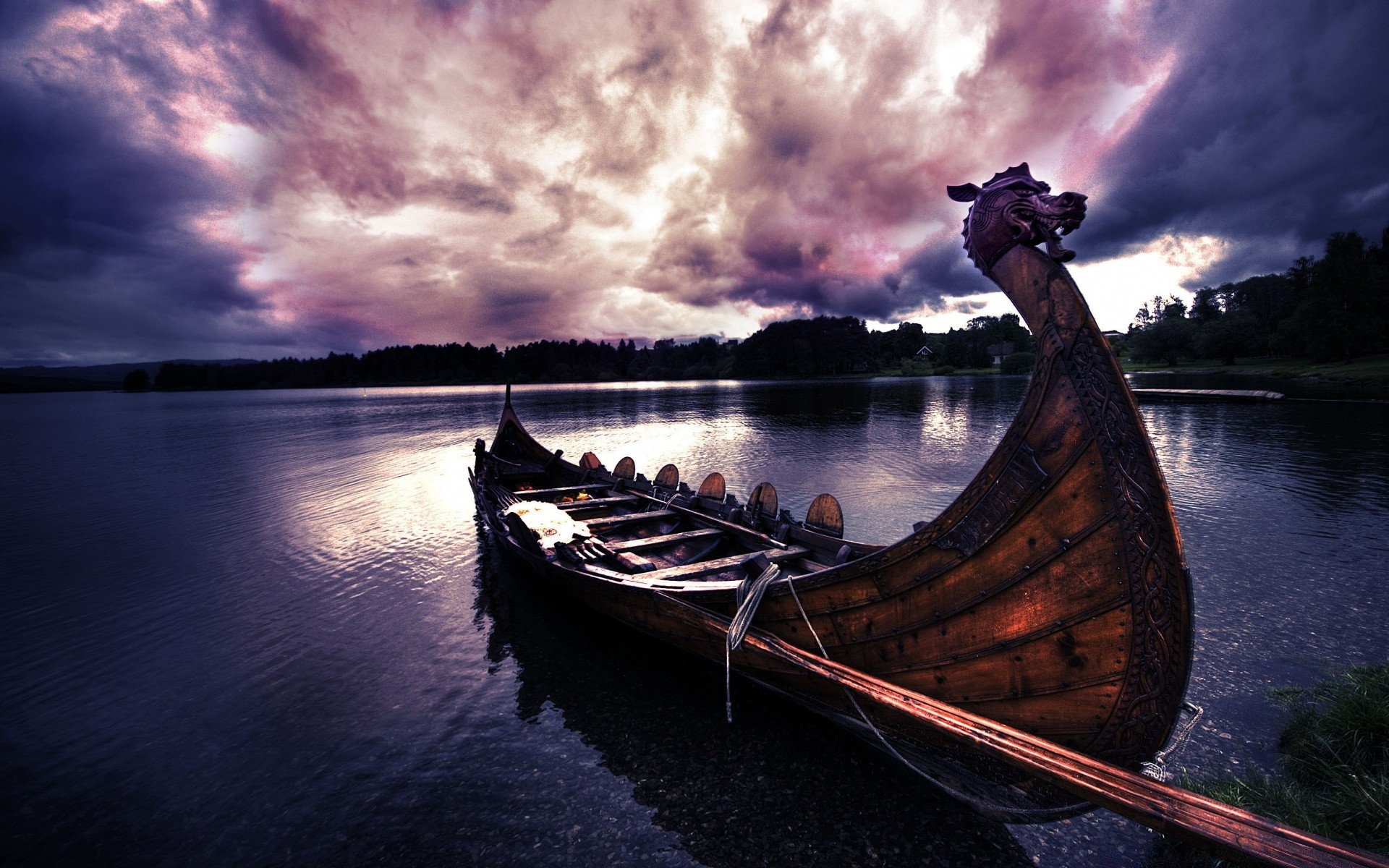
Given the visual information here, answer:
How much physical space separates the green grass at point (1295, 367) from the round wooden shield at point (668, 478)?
2483 inches

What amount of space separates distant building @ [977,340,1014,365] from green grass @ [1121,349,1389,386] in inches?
1599

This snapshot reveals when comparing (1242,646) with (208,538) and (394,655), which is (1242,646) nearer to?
(394,655)

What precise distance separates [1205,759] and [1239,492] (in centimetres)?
1576

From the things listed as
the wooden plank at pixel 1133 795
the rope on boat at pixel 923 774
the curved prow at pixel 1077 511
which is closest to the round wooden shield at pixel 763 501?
the rope on boat at pixel 923 774

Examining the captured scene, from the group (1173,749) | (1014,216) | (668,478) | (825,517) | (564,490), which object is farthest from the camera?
(564,490)

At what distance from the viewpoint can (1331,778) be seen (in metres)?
4.62

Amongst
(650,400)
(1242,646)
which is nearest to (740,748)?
(1242,646)

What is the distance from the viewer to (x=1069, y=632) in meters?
3.82

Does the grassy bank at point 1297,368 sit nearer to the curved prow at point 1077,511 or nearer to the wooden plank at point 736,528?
the wooden plank at point 736,528

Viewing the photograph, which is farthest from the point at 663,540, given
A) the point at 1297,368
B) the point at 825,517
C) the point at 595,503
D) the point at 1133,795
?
the point at 1297,368

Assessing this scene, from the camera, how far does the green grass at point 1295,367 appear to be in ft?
157

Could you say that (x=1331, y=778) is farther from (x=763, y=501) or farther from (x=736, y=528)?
(x=736, y=528)

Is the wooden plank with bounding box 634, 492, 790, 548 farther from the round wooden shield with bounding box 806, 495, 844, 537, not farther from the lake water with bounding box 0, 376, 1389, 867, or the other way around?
the lake water with bounding box 0, 376, 1389, 867

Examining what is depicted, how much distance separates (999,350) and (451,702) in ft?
540
